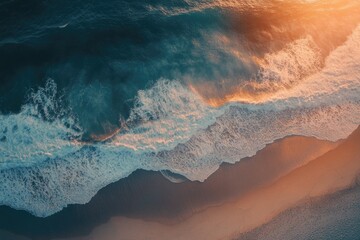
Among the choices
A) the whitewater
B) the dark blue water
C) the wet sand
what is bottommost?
the wet sand

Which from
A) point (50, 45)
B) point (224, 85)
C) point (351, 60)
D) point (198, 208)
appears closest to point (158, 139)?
point (198, 208)

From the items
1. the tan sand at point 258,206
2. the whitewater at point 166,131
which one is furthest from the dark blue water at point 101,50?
the tan sand at point 258,206

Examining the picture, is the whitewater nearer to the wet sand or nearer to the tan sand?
the wet sand

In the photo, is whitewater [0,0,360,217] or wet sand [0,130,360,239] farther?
whitewater [0,0,360,217]

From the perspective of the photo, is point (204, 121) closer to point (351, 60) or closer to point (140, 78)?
point (140, 78)

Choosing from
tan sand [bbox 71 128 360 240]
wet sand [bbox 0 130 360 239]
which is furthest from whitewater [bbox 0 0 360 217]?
tan sand [bbox 71 128 360 240]

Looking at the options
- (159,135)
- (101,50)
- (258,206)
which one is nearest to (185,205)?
(258,206)

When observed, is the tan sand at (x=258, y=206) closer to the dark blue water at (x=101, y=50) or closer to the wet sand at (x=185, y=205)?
the wet sand at (x=185, y=205)
